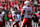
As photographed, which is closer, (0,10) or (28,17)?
(28,17)

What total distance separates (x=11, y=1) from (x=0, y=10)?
17 centimetres

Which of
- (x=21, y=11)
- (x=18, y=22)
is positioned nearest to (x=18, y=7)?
(x=21, y=11)

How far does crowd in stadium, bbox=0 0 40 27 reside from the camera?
0.76 m

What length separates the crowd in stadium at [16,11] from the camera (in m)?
0.76

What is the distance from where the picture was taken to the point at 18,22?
0.75 meters

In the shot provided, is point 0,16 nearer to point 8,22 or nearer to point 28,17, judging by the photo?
point 8,22

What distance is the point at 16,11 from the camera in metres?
0.84

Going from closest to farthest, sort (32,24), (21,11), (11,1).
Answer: (32,24)
(21,11)
(11,1)

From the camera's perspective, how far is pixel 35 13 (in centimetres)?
75

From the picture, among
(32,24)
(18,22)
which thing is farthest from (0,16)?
(32,24)

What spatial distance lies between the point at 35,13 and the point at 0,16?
363mm

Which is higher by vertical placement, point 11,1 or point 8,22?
point 11,1

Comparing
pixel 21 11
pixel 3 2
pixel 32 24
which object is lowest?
pixel 32 24

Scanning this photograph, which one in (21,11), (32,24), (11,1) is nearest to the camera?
(32,24)
